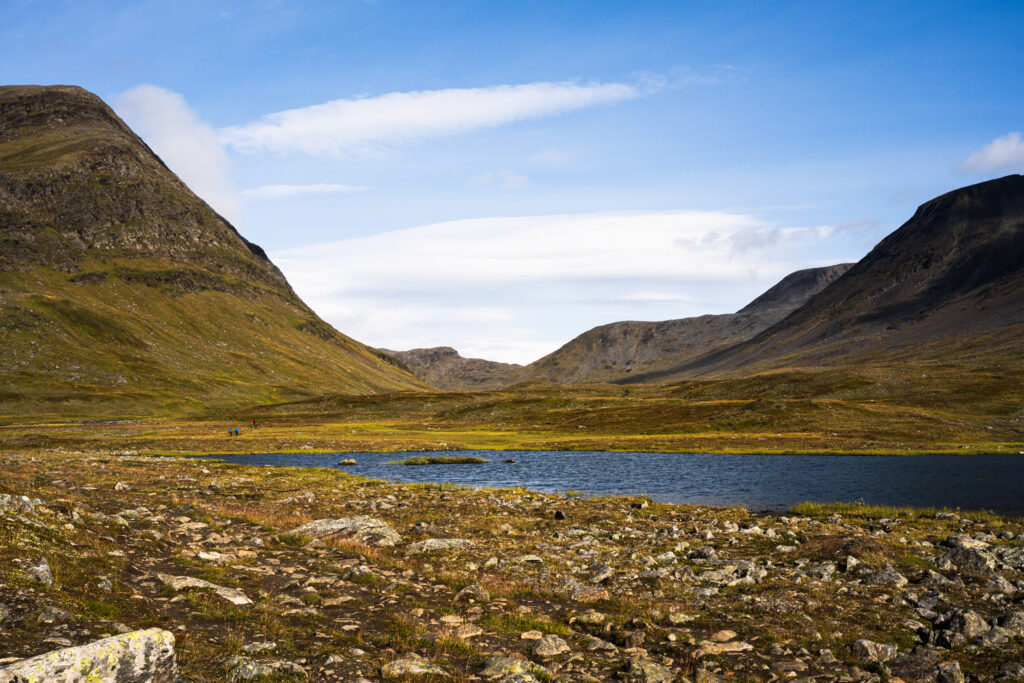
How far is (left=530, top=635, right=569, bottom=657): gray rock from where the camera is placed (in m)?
15.3

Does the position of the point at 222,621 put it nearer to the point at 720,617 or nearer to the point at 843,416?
the point at 720,617

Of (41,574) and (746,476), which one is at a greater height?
(41,574)

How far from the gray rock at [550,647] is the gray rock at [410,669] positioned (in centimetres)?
285

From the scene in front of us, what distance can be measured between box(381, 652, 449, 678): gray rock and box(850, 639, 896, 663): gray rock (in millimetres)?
10510

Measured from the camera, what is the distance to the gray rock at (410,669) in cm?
1311

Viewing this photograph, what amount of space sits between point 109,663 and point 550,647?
948 cm

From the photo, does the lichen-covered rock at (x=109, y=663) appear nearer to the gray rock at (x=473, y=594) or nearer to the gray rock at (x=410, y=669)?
the gray rock at (x=410, y=669)

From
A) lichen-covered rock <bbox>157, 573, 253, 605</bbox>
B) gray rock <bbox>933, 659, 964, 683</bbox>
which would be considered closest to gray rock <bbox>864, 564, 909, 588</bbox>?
gray rock <bbox>933, 659, 964, 683</bbox>

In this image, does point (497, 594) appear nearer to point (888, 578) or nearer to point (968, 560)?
point (888, 578)

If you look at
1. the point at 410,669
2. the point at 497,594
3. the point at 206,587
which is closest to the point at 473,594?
the point at 497,594

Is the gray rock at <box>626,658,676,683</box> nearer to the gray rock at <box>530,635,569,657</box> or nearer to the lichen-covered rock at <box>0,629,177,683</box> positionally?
the gray rock at <box>530,635,569,657</box>

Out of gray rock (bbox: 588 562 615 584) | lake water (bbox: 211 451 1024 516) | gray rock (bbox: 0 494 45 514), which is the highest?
gray rock (bbox: 0 494 45 514)

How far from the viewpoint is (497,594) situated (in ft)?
66.1

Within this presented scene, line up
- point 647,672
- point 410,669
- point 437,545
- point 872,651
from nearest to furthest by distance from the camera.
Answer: point 410,669 < point 647,672 < point 872,651 < point 437,545
